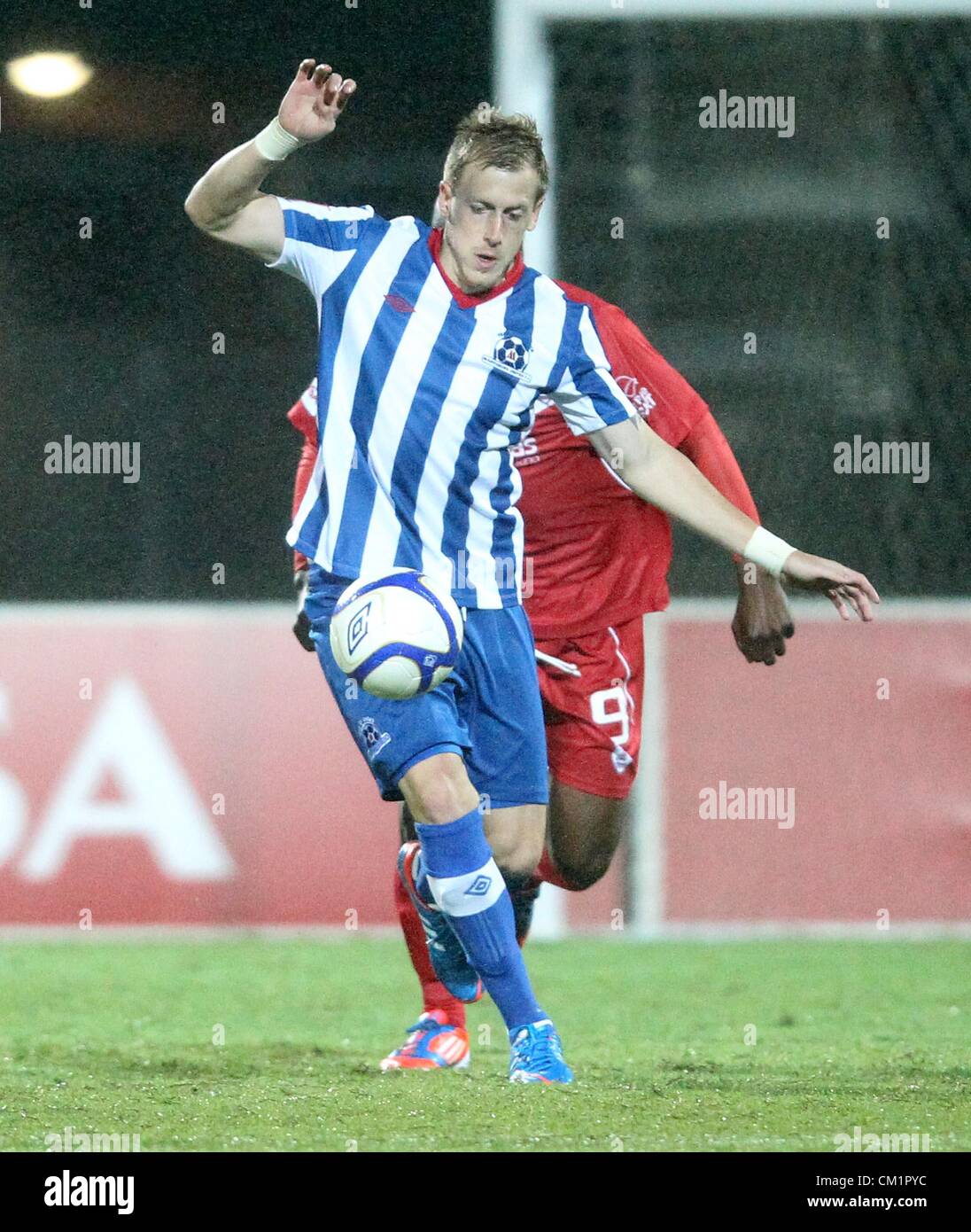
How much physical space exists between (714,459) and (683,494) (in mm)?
831

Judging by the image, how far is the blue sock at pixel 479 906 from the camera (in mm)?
3832

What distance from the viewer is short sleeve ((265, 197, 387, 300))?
3928 millimetres

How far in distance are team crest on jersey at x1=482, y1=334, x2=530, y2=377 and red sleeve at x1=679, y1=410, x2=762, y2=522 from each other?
92cm

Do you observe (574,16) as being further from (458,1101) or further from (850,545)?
(458,1101)

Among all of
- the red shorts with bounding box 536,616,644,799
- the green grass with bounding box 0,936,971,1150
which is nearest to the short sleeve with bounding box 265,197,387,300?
the red shorts with bounding box 536,616,644,799

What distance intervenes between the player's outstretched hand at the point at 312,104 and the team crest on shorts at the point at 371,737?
1.08 m

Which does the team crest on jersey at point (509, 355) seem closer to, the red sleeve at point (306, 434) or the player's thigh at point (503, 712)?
the player's thigh at point (503, 712)

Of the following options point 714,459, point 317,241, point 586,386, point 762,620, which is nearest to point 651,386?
point 714,459

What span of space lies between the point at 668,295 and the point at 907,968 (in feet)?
9.12

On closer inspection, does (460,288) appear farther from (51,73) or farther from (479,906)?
(51,73)

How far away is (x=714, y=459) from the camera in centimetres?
480

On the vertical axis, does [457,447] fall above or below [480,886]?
above

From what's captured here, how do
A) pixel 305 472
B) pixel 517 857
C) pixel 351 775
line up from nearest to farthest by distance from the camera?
1. pixel 517 857
2. pixel 305 472
3. pixel 351 775

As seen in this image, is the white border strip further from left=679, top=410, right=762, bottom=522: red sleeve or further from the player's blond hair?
the player's blond hair
